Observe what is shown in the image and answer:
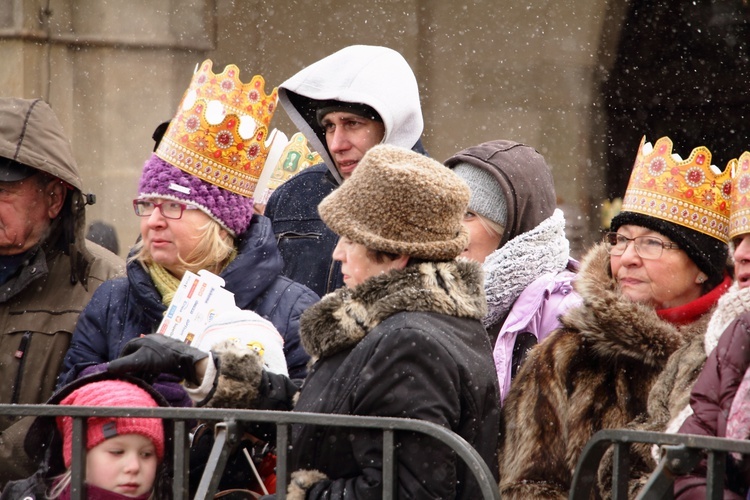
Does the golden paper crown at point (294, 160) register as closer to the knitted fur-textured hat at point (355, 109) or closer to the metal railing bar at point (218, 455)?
the knitted fur-textured hat at point (355, 109)

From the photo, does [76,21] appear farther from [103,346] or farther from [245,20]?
[103,346]

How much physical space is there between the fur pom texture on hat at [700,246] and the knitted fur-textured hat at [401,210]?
30.1 inches

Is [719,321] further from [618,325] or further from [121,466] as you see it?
[121,466]

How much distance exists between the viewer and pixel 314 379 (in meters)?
2.87

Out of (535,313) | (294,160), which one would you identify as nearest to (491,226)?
(535,313)

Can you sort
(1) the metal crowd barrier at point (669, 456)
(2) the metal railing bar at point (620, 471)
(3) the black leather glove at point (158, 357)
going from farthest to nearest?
(3) the black leather glove at point (158, 357)
(2) the metal railing bar at point (620, 471)
(1) the metal crowd barrier at point (669, 456)

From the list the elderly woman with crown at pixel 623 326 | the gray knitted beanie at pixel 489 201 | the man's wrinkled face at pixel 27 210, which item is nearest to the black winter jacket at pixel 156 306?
the man's wrinkled face at pixel 27 210

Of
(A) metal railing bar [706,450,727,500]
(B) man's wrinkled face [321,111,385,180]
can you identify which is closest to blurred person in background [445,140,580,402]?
(B) man's wrinkled face [321,111,385,180]

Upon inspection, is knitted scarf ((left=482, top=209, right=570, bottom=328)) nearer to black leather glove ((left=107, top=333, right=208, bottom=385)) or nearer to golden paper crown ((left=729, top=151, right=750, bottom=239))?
golden paper crown ((left=729, top=151, right=750, bottom=239))

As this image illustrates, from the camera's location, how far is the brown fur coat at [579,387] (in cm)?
→ 322

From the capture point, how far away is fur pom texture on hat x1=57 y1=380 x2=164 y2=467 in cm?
298

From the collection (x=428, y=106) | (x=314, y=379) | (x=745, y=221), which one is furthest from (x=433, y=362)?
(x=428, y=106)

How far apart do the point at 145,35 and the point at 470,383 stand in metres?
5.94

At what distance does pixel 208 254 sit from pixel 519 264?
93 cm
